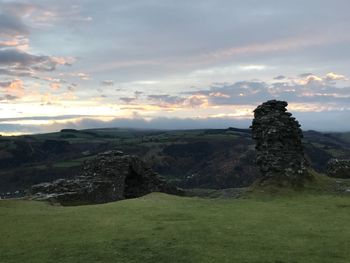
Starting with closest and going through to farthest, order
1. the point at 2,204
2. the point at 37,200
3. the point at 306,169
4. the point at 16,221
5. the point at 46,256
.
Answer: the point at 46,256 → the point at 16,221 → the point at 2,204 → the point at 37,200 → the point at 306,169

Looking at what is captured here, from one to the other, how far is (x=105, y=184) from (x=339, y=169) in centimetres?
2015

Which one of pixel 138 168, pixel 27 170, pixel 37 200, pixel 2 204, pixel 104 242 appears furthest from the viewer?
pixel 27 170

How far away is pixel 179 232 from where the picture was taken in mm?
18609

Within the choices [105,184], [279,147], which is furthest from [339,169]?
[105,184]

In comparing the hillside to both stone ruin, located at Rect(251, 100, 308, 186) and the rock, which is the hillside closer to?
the rock

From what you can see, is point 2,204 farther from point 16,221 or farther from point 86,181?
point 86,181

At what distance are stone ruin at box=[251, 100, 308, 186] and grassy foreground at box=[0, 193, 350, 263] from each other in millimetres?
5094

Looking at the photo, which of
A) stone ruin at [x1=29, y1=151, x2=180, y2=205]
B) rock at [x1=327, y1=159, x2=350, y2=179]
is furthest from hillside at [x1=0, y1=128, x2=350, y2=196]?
stone ruin at [x1=29, y1=151, x2=180, y2=205]

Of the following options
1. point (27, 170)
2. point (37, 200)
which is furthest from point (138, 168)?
point (27, 170)

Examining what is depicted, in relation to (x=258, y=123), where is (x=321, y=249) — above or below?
below

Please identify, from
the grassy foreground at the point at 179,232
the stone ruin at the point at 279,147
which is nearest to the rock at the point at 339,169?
the stone ruin at the point at 279,147

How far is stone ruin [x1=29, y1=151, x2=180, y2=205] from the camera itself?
3300 centimetres

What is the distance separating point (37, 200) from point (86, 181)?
18.6ft

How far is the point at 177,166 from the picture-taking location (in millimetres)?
138000
